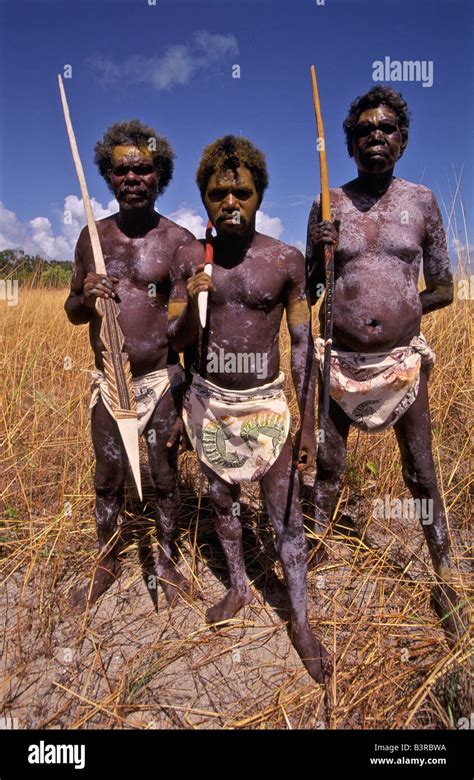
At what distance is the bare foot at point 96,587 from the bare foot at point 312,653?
3.26 feet

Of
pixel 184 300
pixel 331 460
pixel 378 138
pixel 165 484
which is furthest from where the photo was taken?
pixel 331 460

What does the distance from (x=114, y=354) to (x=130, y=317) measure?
276 millimetres

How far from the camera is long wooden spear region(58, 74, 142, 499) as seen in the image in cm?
183

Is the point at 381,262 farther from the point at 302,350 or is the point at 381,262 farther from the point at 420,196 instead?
the point at 302,350

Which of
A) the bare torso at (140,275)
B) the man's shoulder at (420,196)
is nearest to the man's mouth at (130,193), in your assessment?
the bare torso at (140,275)

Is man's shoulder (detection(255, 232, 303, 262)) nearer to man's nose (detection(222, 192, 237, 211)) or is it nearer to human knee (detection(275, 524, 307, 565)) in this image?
man's nose (detection(222, 192, 237, 211))

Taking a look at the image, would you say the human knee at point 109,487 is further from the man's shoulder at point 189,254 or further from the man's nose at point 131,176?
the man's nose at point 131,176

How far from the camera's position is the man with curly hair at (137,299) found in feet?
6.77

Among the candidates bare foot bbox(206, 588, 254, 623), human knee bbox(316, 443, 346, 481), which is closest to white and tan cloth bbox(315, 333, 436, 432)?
human knee bbox(316, 443, 346, 481)

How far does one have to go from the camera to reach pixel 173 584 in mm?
2385

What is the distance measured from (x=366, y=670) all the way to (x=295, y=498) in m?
0.74

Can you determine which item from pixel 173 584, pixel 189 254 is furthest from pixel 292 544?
pixel 189 254
